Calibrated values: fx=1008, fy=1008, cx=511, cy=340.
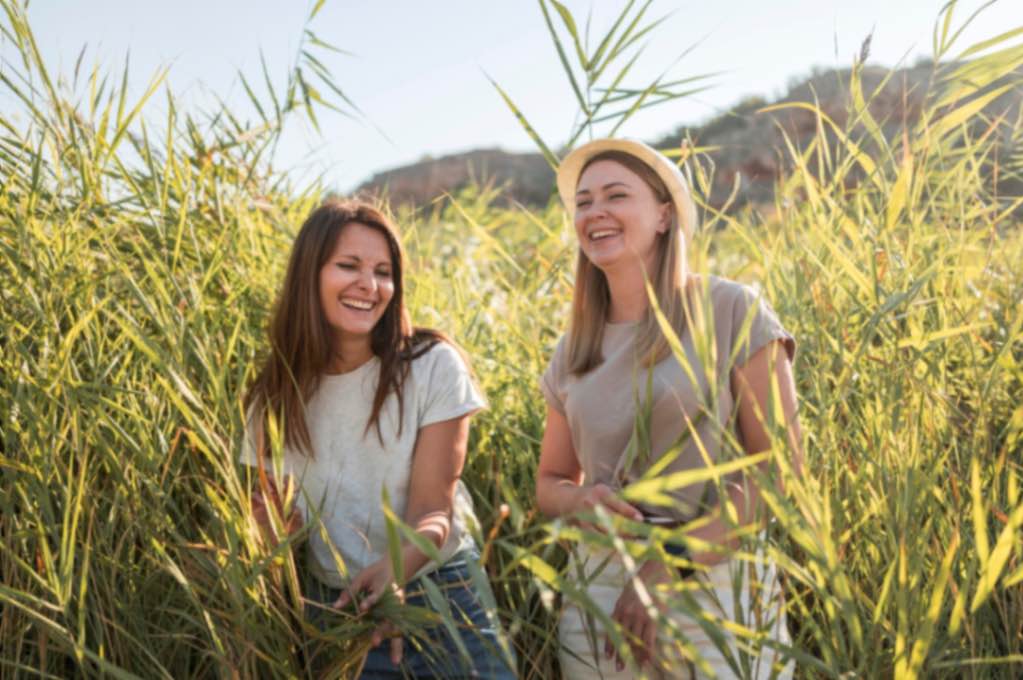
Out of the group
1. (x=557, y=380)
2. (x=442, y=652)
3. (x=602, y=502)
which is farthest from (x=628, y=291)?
(x=442, y=652)

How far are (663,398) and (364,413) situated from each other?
617mm

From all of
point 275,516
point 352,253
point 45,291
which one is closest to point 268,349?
point 352,253

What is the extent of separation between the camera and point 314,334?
6.55 ft

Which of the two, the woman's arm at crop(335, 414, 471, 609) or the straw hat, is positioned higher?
the straw hat

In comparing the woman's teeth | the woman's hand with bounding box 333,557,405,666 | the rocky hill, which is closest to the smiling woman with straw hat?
the woman's hand with bounding box 333,557,405,666

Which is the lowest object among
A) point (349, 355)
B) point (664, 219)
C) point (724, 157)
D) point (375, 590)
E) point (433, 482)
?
point (375, 590)

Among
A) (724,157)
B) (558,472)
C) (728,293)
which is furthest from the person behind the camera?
(724,157)

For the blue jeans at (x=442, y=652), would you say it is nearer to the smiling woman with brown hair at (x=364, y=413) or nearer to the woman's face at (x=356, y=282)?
the smiling woman with brown hair at (x=364, y=413)

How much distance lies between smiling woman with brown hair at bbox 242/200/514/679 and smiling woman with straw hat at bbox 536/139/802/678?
19cm

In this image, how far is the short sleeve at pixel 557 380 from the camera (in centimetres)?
191

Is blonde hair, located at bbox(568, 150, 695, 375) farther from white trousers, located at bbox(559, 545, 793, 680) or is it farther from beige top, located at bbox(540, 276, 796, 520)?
white trousers, located at bbox(559, 545, 793, 680)

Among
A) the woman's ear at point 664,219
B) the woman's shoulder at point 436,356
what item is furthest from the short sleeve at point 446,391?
the woman's ear at point 664,219

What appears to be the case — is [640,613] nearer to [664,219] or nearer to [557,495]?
[557,495]

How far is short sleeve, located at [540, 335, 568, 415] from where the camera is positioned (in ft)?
6.27
